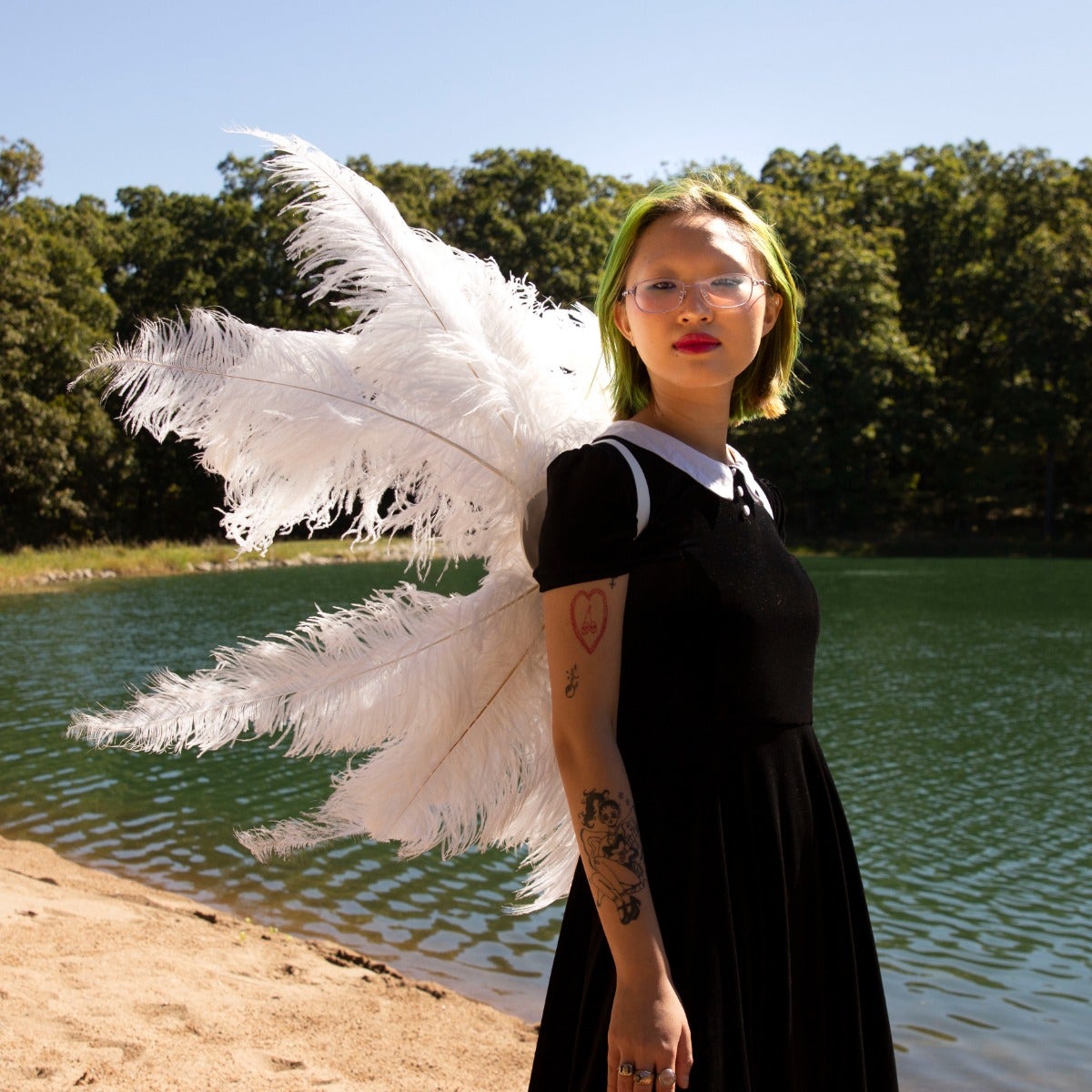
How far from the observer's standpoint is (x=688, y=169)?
1922mm

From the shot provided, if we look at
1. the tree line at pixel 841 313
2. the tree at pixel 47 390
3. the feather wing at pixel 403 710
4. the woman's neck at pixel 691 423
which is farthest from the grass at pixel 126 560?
the woman's neck at pixel 691 423

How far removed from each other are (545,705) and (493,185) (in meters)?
42.1

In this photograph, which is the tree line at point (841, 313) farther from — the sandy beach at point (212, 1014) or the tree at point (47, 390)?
the sandy beach at point (212, 1014)

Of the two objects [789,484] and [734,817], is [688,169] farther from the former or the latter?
[789,484]

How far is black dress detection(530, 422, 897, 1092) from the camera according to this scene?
1.43 m

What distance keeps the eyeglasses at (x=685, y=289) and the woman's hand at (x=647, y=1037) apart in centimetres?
84

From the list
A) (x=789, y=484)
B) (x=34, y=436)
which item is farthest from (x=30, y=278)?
(x=789, y=484)

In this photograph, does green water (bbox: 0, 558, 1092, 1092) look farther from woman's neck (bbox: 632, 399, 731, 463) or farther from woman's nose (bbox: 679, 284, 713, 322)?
woman's nose (bbox: 679, 284, 713, 322)

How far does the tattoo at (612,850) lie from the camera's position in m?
1.40

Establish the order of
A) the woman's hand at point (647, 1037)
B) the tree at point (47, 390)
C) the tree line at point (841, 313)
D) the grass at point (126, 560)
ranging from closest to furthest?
the woman's hand at point (647, 1037)
the grass at point (126, 560)
the tree at point (47, 390)
the tree line at point (841, 313)

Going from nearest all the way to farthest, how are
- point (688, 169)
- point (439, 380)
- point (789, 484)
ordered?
point (439, 380), point (688, 169), point (789, 484)

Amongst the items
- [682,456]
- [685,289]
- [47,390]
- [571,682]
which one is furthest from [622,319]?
[47,390]

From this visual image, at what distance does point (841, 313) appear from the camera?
126 ft

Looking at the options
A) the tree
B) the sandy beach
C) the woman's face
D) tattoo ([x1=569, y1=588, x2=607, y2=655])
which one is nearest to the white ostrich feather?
the woman's face
